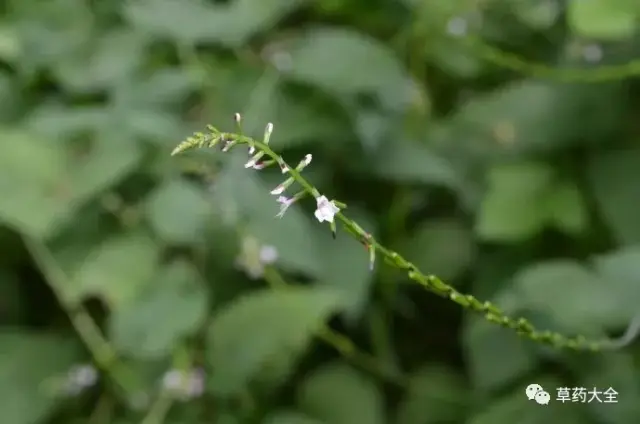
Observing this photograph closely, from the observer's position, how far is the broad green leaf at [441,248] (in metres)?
0.72

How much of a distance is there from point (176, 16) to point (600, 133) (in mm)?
419

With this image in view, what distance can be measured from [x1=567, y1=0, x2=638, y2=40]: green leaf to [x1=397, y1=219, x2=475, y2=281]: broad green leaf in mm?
204

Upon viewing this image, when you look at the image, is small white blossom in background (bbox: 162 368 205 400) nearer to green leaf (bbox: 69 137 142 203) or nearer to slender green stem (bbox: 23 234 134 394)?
slender green stem (bbox: 23 234 134 394)

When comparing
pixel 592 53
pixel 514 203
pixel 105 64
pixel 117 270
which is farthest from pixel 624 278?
pixel 105 64

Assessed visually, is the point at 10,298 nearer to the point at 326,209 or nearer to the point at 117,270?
the point at 117,270

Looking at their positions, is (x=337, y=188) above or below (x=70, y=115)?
above

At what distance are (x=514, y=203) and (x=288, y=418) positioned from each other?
263mm

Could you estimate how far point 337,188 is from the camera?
777 mm

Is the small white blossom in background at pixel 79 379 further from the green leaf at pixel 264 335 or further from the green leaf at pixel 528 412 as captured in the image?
the green leaf at pixel 528 412

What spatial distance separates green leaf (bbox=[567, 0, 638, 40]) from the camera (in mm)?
663

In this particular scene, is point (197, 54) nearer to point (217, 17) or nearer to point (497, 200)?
point (217, 17)

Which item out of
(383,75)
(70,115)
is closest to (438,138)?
(383,75)

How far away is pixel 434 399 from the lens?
2.23ft

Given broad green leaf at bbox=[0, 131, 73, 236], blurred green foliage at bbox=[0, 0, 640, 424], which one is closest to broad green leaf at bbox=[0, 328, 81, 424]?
blurred green foliage at bbox=[0, 0, 640, 424]
